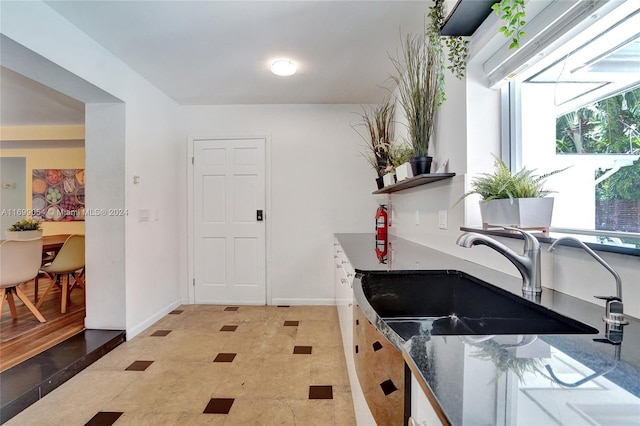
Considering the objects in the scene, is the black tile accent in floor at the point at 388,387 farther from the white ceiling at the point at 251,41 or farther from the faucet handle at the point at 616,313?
the white ceiling at the point at 251,41

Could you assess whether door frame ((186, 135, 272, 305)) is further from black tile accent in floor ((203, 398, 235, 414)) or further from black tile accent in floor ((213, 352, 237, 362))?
black tile accent in floor ((203, 398, 235, 414))

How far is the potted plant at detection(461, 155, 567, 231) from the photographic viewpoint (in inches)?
45.2

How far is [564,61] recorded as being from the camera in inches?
49.9

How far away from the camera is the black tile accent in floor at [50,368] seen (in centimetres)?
182

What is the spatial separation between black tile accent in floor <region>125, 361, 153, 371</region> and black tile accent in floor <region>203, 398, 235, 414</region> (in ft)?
2.43

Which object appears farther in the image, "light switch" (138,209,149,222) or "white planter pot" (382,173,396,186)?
"light switch" (138,209,149,222)

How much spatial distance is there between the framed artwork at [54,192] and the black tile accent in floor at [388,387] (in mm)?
6178

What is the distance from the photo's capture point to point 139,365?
2326 mm

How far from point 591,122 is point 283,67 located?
2.25 m

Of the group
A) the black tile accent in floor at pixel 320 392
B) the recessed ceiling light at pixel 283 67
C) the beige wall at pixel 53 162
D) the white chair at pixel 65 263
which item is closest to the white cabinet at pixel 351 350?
the black tile accent in floor at pixel 320 392

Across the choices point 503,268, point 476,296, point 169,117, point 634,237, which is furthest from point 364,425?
point 169,117

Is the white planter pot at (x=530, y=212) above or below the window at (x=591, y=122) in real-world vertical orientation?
below

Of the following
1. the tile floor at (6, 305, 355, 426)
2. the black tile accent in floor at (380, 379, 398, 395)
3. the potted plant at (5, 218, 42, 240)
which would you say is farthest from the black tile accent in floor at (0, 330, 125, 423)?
the black tile accent in floor at (380, 379, 398, 395)

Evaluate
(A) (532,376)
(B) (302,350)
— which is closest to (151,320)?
(B) (302,350)
